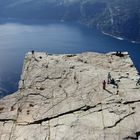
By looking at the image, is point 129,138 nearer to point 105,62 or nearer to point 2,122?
point 2,122

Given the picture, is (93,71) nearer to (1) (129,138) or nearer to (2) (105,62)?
(2) (105,62)

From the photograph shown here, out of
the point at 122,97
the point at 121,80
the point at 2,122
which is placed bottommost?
the point at 2,122

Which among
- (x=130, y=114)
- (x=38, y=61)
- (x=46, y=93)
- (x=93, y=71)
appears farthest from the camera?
(x=38, y=61)

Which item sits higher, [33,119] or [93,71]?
[93,71]

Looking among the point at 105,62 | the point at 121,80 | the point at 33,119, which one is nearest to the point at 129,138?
→ the point at 33,119

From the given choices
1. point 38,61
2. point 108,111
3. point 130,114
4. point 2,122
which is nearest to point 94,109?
point 108,111

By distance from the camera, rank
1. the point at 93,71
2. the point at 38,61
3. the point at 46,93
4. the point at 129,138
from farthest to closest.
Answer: the point at 38,61 → the point at 93,71 → the point at 46,93 → the point at 129,138

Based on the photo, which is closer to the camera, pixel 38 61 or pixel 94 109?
pixel 94 109
